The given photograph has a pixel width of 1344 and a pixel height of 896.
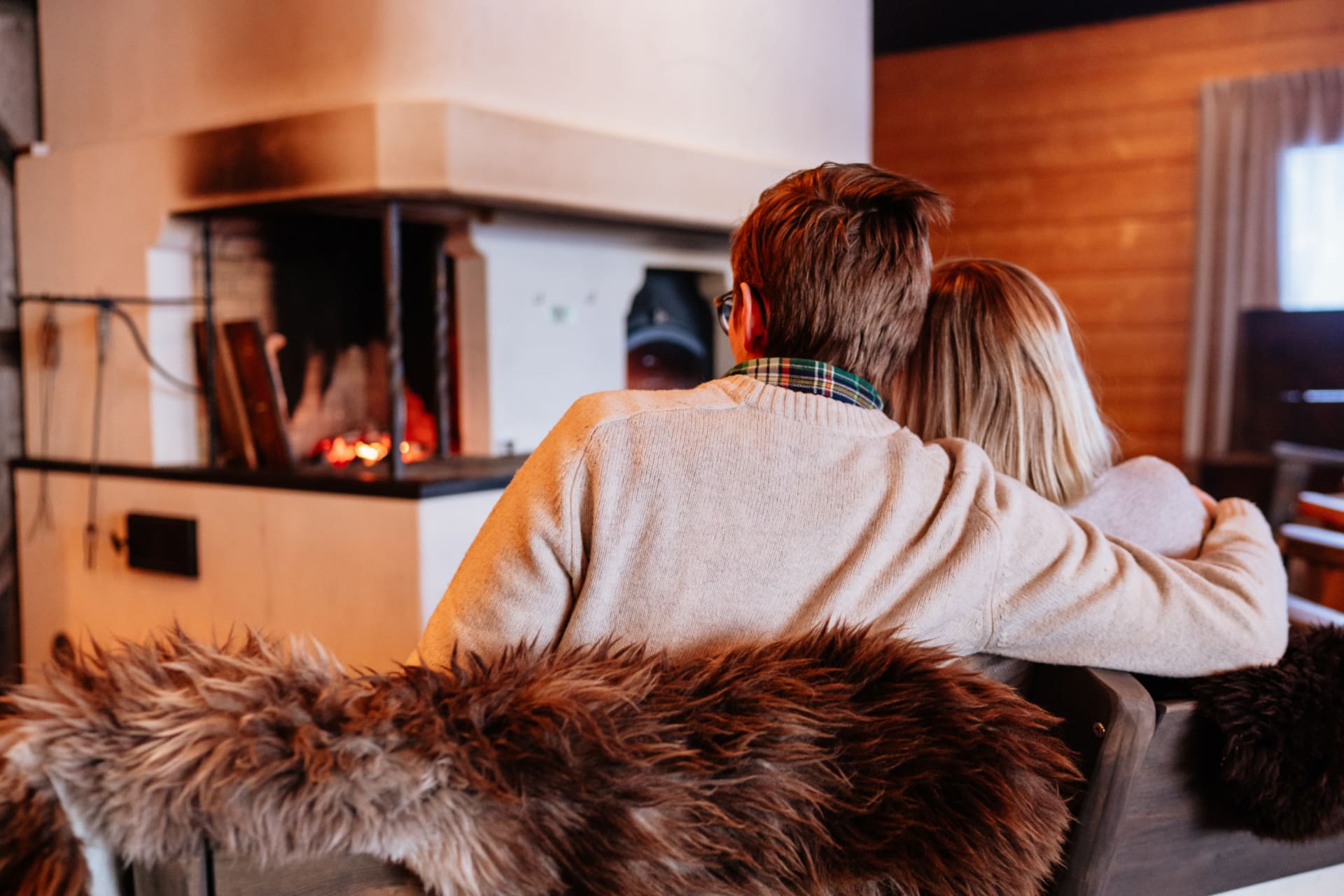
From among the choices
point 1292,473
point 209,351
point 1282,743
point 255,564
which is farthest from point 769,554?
point 1292,473

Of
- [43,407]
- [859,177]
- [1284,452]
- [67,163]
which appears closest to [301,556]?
[43,407]

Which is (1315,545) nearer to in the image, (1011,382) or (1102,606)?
(1011,382)

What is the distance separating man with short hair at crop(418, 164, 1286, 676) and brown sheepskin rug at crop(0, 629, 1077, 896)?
0.45ft

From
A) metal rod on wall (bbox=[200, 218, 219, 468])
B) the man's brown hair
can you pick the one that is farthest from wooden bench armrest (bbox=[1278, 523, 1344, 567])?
metal rod on wall (bbox=[200, 218, 219, 468])

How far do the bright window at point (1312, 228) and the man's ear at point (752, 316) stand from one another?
4.46 meters

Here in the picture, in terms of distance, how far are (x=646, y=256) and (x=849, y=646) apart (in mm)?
2791

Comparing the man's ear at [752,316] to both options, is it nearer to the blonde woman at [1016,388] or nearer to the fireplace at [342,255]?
the blonde woman at [1016,388]

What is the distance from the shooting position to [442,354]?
A: 2.98 meters

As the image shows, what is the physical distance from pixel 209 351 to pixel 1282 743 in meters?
2.72

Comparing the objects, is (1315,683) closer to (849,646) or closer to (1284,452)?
Result: (849,646)

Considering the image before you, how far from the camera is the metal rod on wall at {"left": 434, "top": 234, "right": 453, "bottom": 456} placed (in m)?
2.99

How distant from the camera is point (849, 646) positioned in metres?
0.81

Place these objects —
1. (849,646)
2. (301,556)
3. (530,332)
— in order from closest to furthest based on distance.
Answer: (849,646), (301,556), (530,332)

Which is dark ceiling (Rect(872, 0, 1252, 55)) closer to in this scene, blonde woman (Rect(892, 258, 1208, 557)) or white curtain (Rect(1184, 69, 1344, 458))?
white curtain (Rect(1184, 69, 1344, 458))
